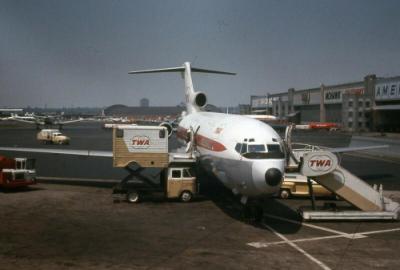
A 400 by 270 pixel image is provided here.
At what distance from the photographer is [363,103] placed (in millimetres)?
86562

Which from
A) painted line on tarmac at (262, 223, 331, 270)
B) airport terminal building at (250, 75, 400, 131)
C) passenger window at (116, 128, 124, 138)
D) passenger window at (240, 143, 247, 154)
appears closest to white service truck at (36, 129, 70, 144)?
passenger window at (116, 128, 124, 138)

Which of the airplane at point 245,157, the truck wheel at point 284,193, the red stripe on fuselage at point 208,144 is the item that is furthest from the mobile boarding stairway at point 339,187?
the truck wheel at point 284,193

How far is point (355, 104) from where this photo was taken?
8706 centimetres

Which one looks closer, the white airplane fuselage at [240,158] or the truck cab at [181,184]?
the white airplane fuselage at [240,158]

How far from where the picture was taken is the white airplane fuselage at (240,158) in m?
16.5

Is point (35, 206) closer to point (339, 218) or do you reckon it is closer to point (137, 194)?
point (137, 194)

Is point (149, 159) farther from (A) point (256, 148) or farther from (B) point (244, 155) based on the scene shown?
(A) point (256, 148)

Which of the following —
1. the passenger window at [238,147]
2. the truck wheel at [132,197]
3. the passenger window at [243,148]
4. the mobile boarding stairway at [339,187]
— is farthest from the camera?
the truck wheel at [132,197]

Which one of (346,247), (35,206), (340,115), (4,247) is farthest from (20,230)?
(340,115)

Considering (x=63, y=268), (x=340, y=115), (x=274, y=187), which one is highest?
(x=340, y=115)

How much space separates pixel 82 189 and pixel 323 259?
17.0 m

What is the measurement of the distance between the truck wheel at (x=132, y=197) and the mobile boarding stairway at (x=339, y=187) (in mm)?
8228

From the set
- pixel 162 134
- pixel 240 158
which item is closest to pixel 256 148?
pixel 240 158

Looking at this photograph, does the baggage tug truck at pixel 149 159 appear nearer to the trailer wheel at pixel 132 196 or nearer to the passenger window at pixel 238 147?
the trailer wheel at pixel 132 196
